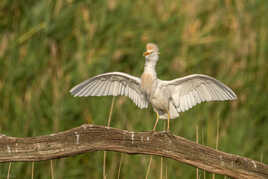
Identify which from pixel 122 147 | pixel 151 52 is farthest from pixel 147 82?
pixel 122 147

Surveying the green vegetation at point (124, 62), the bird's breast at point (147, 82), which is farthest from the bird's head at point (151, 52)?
the green vegetation at point (124, 62)

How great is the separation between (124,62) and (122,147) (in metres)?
3.28

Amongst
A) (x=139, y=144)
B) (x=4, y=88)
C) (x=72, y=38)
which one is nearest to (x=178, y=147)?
(x=139, y=144)

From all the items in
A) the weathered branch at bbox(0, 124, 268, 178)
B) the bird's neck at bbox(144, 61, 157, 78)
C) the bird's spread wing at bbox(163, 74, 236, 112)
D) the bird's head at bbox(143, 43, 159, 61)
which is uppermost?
the bird's head at bbox(143, 43, 159, 61)

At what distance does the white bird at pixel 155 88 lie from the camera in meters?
2.49

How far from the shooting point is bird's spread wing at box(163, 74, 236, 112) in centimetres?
247

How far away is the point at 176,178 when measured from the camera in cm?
Answer: 434

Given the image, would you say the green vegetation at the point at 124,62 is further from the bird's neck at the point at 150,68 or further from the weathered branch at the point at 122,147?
the weathered branch at the point at 122,147

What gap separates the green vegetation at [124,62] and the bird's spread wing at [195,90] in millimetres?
1247

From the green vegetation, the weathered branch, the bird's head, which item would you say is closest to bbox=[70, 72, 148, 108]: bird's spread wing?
the bird's head

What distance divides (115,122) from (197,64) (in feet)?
4.85

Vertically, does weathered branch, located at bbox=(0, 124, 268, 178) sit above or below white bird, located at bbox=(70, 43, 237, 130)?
below

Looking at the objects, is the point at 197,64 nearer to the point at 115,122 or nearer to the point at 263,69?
the point at 263,69

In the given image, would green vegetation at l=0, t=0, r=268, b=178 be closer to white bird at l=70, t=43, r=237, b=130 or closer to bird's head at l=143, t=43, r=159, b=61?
white bird at l=70, t=43, r=237, b=130
